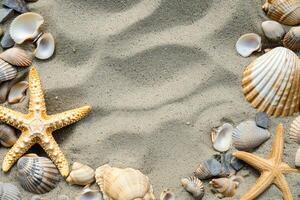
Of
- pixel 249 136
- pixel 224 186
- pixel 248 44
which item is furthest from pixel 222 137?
pixel 248 44

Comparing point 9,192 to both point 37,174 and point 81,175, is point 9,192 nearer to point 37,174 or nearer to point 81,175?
point 37,174

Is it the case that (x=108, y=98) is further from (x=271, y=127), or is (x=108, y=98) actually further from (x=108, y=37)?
(x=271, y=127)

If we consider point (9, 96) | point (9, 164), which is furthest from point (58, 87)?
point (9, 164)

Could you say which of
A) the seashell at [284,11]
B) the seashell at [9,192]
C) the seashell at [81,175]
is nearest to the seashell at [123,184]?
the seashell at [81,175]

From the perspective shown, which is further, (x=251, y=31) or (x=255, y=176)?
(x=251, y=31)

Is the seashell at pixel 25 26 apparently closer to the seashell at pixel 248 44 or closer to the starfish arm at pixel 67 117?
the starfish arm at pixel 67 117

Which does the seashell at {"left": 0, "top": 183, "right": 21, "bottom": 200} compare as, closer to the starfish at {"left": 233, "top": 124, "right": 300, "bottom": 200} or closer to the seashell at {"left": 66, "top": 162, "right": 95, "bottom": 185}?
the seashell at {"left": 66, "top": 162, "right": 95, "bottom": 185}

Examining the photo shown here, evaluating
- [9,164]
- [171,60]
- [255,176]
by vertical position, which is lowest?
[9,164]
